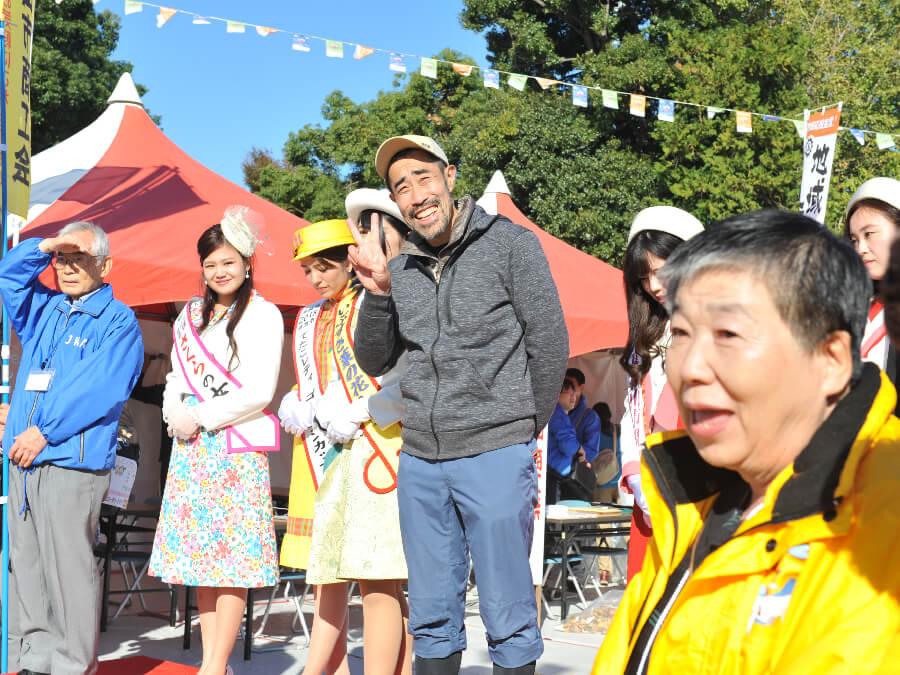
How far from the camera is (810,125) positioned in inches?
390

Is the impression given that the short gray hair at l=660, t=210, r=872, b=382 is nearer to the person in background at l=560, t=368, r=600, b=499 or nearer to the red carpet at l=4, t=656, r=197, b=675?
the red carpet at l=4, t=656, r=197, b=675

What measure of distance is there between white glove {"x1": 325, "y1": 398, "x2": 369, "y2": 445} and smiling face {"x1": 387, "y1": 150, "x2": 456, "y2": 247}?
77 cm

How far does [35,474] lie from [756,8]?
836 inches

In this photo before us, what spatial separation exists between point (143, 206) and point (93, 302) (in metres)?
2.82

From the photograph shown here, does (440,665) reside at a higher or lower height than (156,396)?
lower

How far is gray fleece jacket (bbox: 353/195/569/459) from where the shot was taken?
2.79 meters

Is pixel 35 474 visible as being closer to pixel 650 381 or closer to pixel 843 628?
pixel 650 381

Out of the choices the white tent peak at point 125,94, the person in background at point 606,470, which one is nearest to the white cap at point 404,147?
the white tent peak at point 125,94

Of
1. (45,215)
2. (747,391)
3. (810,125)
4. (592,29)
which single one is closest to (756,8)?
(592,29)

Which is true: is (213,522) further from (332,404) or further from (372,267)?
(372,267)

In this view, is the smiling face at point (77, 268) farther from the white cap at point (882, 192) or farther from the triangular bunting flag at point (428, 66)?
the triangular bunting flag at point (428, 66)

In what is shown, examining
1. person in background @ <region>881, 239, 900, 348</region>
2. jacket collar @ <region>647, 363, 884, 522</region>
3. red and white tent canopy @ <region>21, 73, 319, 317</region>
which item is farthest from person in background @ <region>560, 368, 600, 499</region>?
person in background @ <region>881, 239, 900, 348</region>

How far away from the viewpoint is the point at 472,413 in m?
2.78

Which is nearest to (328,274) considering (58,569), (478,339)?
(478,339)
